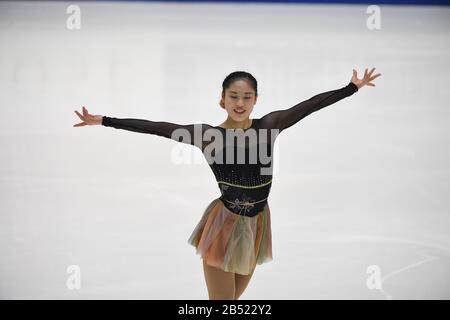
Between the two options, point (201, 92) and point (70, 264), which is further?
point (201, 92)

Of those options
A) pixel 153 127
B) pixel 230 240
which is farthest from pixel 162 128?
pixel 230 240

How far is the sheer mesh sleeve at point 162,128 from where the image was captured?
208 cm

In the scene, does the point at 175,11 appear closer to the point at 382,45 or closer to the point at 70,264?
the point at 382,45

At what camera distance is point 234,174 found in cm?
207

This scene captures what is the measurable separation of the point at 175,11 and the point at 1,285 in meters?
1.70

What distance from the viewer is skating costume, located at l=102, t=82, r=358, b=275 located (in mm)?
2076

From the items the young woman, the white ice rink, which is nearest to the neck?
the young woman

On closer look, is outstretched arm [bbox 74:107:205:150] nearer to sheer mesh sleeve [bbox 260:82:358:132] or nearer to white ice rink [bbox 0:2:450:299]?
sheer mesh sleeve [bbox 260:82:358:132]

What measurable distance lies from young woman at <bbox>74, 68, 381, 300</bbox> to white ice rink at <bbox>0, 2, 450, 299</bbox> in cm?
50

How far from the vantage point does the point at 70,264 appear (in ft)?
8.55

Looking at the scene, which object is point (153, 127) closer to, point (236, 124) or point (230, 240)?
point (236, 124)

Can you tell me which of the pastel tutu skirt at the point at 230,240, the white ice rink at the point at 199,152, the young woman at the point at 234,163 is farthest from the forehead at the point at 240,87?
the white ice rink at the point at 199,152

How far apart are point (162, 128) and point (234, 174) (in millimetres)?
347

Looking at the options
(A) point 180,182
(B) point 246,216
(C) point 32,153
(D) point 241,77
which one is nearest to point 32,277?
(C) point 32,153
